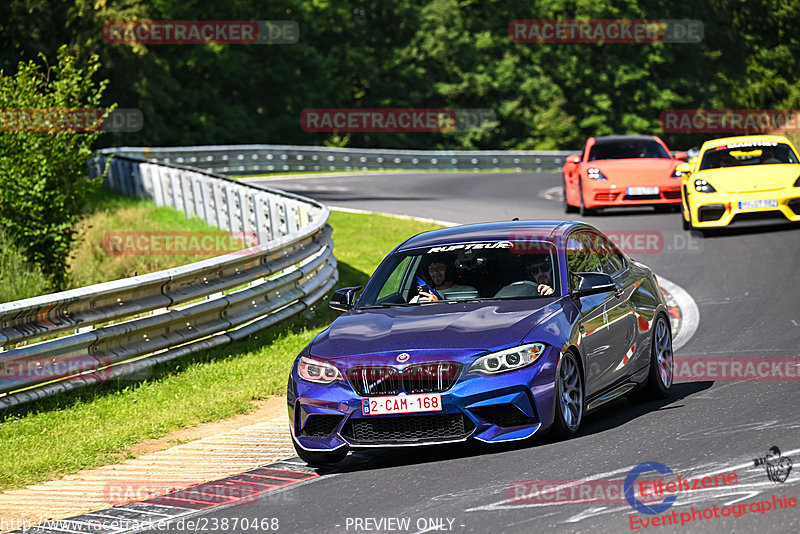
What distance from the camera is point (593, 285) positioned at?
8312mm

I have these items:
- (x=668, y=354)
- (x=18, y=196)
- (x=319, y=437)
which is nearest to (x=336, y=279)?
(x=18, y=196)

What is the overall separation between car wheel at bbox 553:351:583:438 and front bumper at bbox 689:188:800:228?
1199cm

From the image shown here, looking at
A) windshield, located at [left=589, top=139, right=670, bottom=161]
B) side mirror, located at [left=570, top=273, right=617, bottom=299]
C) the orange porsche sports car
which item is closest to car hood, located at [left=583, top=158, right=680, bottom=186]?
the orange porsche sports car

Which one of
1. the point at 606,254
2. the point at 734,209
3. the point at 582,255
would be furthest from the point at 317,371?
the point at 734,209

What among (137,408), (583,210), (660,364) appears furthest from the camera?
(583,210)

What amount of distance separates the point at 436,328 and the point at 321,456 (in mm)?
1068

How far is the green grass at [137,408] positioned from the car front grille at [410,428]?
2233 mm

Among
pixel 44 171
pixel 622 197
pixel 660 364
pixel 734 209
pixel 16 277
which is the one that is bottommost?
pixel 622 197

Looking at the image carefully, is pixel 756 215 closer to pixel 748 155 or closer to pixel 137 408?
pixel 748 155

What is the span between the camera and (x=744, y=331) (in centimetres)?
1190

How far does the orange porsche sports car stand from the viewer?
2261 cm

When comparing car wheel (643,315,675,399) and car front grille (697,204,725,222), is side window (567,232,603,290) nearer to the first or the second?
car wheel (643,315,675,399)

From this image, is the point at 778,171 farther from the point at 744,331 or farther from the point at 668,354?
the point at 668,354

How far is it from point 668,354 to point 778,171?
10627mm
